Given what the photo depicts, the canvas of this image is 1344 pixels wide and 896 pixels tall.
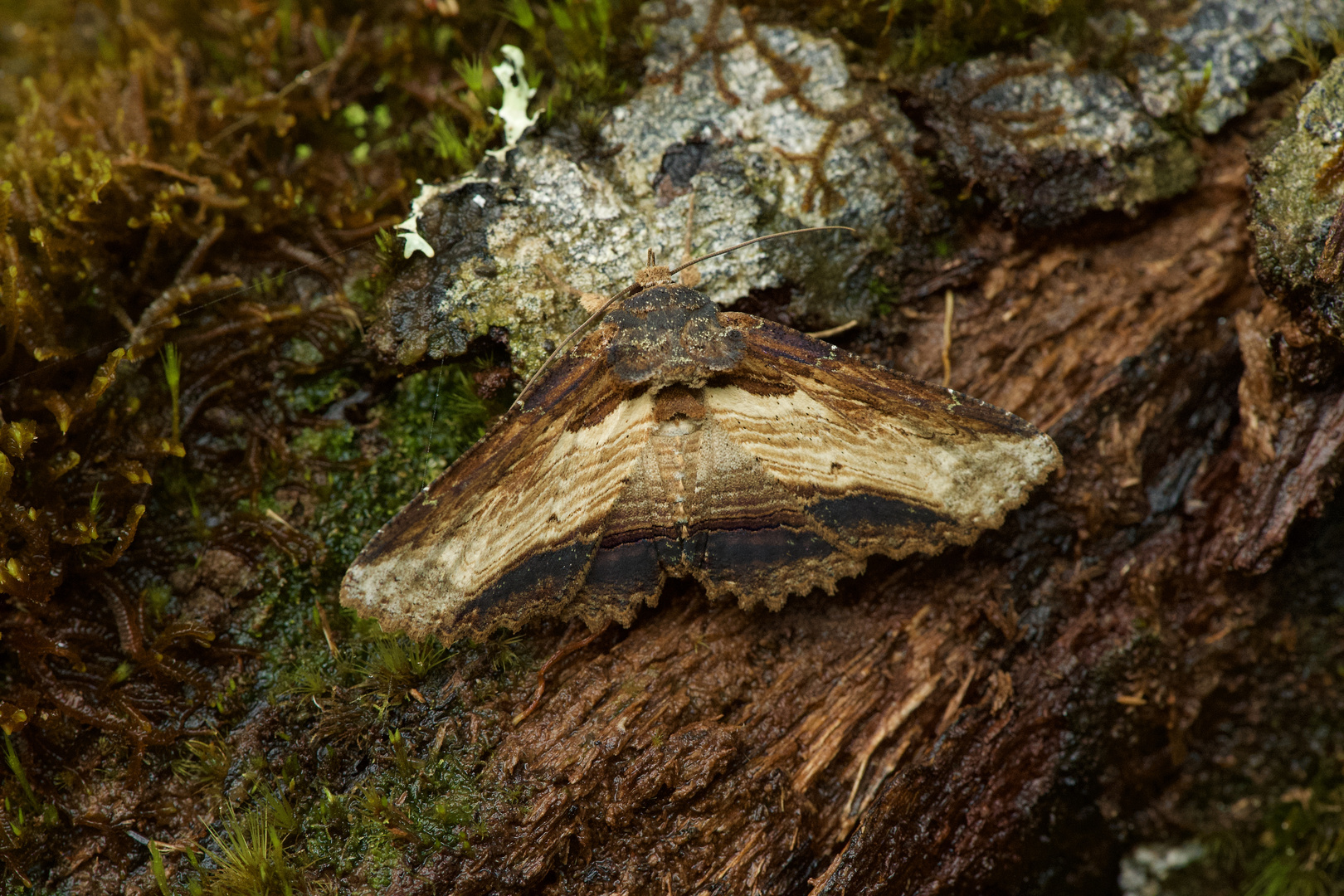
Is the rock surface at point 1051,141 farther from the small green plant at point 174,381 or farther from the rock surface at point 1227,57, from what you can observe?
the small green plant at point 174,381

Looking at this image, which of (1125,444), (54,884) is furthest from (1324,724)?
(54,884)

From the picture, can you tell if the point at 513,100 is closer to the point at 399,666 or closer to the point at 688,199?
the point at 688,199

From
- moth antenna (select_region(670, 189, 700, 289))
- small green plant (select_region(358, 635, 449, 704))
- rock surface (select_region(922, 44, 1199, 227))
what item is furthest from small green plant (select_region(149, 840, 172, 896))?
rock surface (select_region(922, 44, 1199, 227))

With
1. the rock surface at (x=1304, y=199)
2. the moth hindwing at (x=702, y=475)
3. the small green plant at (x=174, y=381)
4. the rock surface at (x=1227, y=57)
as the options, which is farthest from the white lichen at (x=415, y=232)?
the rock surface at (x=1304, y=199)

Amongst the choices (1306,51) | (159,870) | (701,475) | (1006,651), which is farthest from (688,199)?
(159,870)

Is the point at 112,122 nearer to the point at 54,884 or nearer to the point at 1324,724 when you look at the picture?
the point at 54,884

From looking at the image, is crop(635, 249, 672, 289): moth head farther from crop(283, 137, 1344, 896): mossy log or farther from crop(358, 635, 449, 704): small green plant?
crop(358, 635, 449, 704): small green plant
